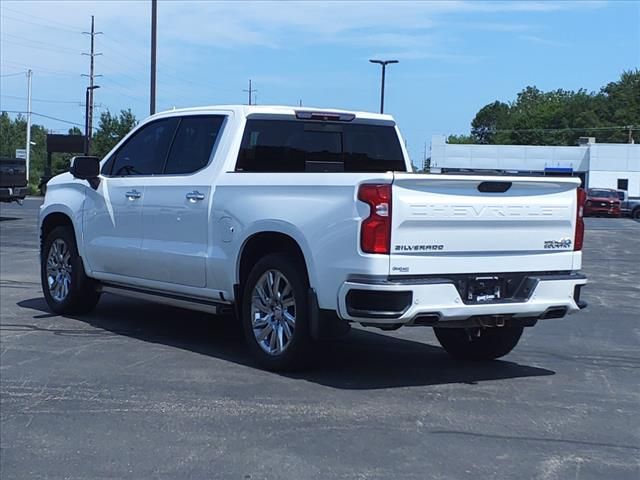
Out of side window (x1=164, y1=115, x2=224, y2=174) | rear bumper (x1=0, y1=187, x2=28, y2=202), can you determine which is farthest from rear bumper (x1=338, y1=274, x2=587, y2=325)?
rear bumper (x1=0, y1=187, x2=28, y2=202)

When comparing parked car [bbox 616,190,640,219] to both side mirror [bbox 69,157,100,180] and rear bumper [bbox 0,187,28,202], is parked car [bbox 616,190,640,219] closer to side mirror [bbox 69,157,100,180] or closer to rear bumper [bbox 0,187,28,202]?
rear bumper [bbox 0,187,28,202]

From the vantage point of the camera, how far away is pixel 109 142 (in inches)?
2515

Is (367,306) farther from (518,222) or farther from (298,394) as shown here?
(518,222)

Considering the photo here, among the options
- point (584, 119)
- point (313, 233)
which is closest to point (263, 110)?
point (313, 233)

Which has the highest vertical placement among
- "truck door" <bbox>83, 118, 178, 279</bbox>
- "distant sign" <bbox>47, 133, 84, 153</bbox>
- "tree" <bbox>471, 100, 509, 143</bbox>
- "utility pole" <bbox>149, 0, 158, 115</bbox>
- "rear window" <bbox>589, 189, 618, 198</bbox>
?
"tree" <bbox>471, 100, 509, 143</bbox>

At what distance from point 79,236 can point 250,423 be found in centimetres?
426

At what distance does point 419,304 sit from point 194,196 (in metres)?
2.50

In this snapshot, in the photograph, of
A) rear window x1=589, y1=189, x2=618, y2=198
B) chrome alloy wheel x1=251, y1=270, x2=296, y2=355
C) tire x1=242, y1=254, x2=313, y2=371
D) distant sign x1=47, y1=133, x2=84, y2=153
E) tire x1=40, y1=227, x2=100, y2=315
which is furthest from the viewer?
distant sign x1=47, y1=133, x2=84, y2=153

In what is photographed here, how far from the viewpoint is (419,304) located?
20.2ft

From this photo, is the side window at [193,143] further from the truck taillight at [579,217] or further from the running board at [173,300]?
the truck taillight at [579,217]

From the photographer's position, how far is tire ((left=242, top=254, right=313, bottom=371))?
6707 mm

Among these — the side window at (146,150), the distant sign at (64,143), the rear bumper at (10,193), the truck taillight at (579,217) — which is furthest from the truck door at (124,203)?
the distant sign at (64,143)

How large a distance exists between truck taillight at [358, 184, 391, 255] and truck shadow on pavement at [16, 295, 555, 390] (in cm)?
118

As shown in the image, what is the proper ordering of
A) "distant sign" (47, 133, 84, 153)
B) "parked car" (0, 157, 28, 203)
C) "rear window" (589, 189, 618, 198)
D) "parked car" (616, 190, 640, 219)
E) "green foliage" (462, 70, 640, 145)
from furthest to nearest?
"green foliage" (462, 70, 640, 145)
"distant sign" (47, 133, 84, 153)
"parked car" (616, 190, 640, 219)
"rear window" (589, 189, 618, 198)
"parked car" (0, 157, 28, 203)
